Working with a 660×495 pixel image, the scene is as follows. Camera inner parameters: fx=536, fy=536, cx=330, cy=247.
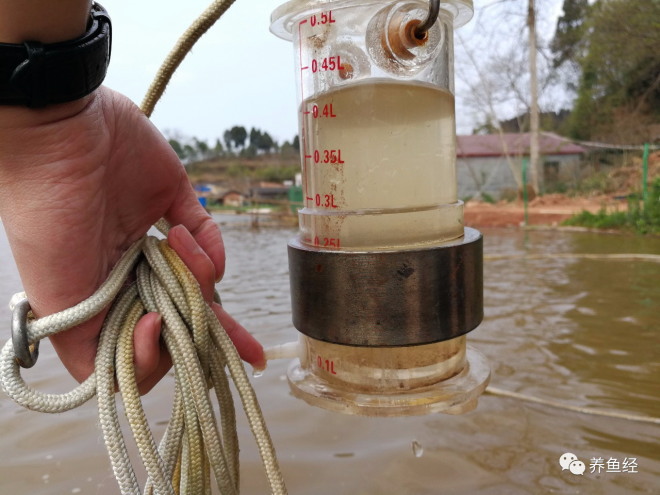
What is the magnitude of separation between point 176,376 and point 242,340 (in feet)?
0.68

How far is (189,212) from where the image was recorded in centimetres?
119

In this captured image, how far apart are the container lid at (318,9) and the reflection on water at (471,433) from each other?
1185mm

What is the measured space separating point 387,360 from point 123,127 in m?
0.67

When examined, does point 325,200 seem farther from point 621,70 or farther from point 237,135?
point 237,135

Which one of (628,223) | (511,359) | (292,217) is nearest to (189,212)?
(511,359)

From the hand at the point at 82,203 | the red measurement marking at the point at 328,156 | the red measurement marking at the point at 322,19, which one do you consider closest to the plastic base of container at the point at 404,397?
the hand at the point at 82,203

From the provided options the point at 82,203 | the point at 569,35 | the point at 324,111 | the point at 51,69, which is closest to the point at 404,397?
the point at 324,111

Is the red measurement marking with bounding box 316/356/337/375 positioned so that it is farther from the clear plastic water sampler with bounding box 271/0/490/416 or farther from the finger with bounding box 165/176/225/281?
the finger with bounding box 165/176/225/281

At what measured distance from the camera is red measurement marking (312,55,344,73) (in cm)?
100

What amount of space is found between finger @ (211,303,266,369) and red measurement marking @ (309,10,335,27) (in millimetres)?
599

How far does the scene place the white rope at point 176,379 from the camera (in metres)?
0.90

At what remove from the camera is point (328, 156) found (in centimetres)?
100

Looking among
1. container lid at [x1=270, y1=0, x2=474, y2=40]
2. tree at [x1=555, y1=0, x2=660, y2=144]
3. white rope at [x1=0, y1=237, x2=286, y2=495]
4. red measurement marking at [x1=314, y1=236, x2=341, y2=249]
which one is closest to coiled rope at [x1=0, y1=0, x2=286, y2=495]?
white rope at [x1=0, y1=237, x2=286, y2=495]

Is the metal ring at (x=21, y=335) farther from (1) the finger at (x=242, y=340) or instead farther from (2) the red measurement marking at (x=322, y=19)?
(2) the red measurement marking at (x=322, y=19)
